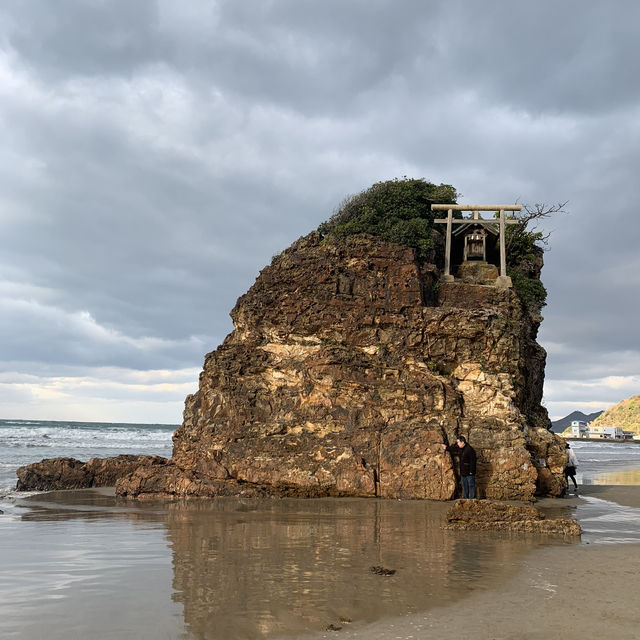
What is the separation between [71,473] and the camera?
1872cm

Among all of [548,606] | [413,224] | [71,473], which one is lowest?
[71,473]

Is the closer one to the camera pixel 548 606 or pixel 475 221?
pixel 548 606

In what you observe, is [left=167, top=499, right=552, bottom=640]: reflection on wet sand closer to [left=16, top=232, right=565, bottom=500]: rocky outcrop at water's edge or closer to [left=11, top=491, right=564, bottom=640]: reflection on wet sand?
[left=11, top=491, right=564, bottom=640]: reflection on wet sand

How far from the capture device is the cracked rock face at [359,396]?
14922 mm

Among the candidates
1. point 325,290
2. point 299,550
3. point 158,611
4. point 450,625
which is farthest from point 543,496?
point 158,611

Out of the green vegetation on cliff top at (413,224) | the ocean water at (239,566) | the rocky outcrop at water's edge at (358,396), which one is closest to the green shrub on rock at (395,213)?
the green vegetation on cliff top at (413,224)

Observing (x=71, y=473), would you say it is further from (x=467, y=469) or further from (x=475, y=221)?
(x=475, y=221)

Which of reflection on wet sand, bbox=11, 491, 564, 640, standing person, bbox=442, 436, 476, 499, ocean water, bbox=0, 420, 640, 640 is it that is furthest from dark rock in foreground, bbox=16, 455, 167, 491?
standing person, bbox=442, 436, 476, 499

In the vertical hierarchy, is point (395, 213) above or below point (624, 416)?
above

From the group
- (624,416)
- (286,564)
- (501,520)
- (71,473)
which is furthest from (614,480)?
(624,416)

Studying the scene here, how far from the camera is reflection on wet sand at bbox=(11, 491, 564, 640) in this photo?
5.69m

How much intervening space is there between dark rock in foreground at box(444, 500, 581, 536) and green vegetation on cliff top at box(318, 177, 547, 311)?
37.6 ft

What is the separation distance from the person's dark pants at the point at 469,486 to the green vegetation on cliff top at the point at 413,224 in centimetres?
905

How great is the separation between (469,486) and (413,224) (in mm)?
10744
